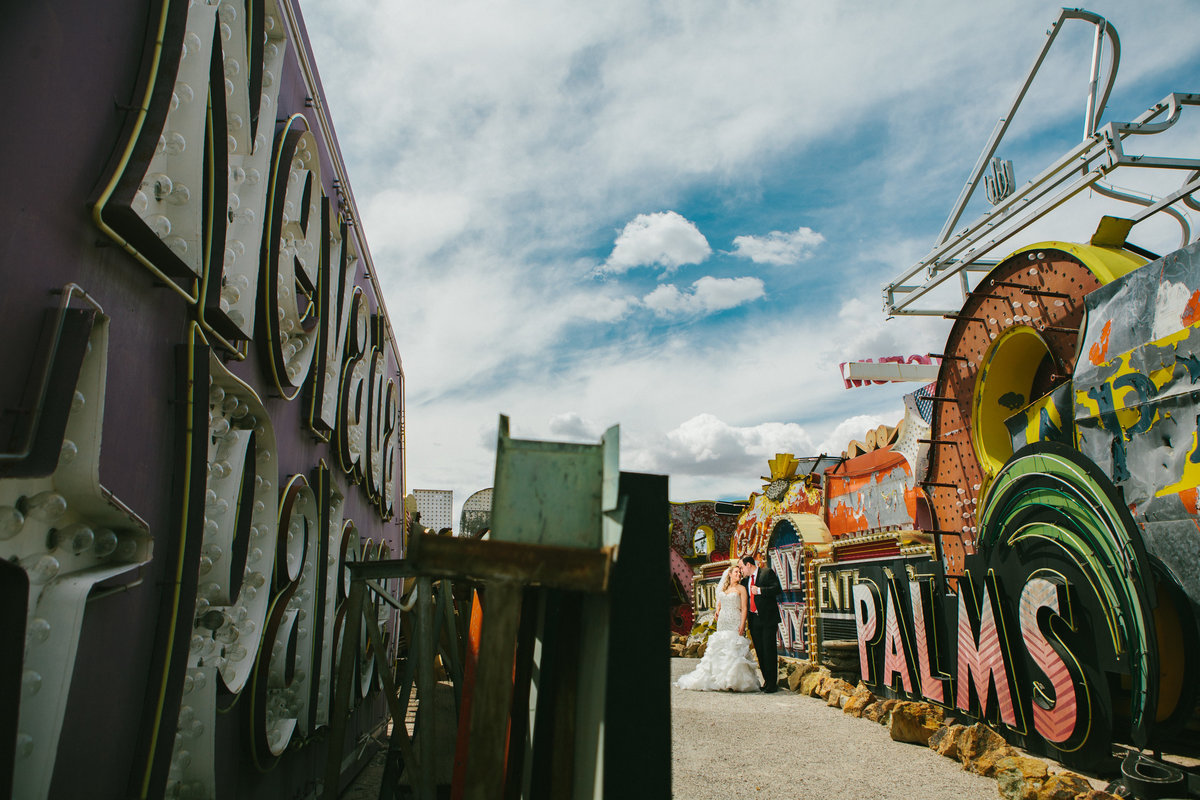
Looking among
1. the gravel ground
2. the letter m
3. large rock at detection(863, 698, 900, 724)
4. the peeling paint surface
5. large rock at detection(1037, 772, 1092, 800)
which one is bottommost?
the gravel ground

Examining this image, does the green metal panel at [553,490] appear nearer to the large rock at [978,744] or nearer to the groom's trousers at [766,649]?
the large rock at [978,744]

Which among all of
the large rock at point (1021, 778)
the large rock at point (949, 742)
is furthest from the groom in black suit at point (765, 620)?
the large rock at point (1021, 778)

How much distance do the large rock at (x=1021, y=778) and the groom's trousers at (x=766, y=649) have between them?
5403mm

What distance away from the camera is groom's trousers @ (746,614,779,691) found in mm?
10398

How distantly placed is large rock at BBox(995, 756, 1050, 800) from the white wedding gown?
5.33 metres

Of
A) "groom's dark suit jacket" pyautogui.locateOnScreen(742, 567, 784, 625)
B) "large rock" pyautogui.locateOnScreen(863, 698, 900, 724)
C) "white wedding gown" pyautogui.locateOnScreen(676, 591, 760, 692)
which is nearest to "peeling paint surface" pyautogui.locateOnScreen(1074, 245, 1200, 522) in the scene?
"large rock" pyautogui.locateOnScreen(863, 698, 900, 724)

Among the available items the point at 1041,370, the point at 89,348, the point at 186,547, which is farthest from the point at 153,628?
the point at 1041,370

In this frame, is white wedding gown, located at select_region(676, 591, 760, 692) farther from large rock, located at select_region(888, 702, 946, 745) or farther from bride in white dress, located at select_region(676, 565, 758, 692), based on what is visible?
large rock, located at select_region(888, 702, 946, 745)

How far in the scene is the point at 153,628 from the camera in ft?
7.91

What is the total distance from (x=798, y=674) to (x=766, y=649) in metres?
0.57

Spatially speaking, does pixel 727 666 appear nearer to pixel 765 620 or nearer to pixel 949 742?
pixel 765 620

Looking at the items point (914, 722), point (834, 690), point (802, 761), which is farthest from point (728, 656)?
point (802, 761)

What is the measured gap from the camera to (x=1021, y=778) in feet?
15.6

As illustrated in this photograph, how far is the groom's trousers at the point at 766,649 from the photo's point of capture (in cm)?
1040
